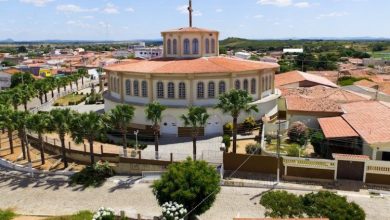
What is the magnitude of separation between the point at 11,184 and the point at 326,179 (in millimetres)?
25878

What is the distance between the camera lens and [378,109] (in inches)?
1507

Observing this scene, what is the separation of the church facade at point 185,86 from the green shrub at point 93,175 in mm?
9955

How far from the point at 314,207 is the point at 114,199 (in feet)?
50.7

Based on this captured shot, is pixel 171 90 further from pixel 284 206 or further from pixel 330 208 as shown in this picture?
pixel 330 208

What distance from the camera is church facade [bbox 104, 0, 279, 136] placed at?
40.2m

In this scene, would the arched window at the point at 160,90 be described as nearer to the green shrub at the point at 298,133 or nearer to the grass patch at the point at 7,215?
the green shrub at the point at 298,133

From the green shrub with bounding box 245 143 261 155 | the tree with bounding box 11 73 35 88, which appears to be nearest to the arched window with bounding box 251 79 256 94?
the green shrub with bounding box 245 143 261 155

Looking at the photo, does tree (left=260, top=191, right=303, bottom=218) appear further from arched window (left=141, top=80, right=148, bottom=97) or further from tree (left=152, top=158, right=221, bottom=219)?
arched window (left=141, top=80, right=148, bottom=97)

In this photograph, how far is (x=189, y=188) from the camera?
66.9ft

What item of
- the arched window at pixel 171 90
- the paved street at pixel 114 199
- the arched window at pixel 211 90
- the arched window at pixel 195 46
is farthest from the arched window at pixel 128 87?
the paved street at pixel 114 199

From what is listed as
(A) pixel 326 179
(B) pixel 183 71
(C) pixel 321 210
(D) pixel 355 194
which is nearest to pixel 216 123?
(B) pixel 183 71

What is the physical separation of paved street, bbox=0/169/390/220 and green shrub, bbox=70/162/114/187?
76 centimetres

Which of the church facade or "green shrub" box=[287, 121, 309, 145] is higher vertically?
the church facade

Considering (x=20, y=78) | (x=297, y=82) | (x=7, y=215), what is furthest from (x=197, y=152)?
(x=20, y=78)
